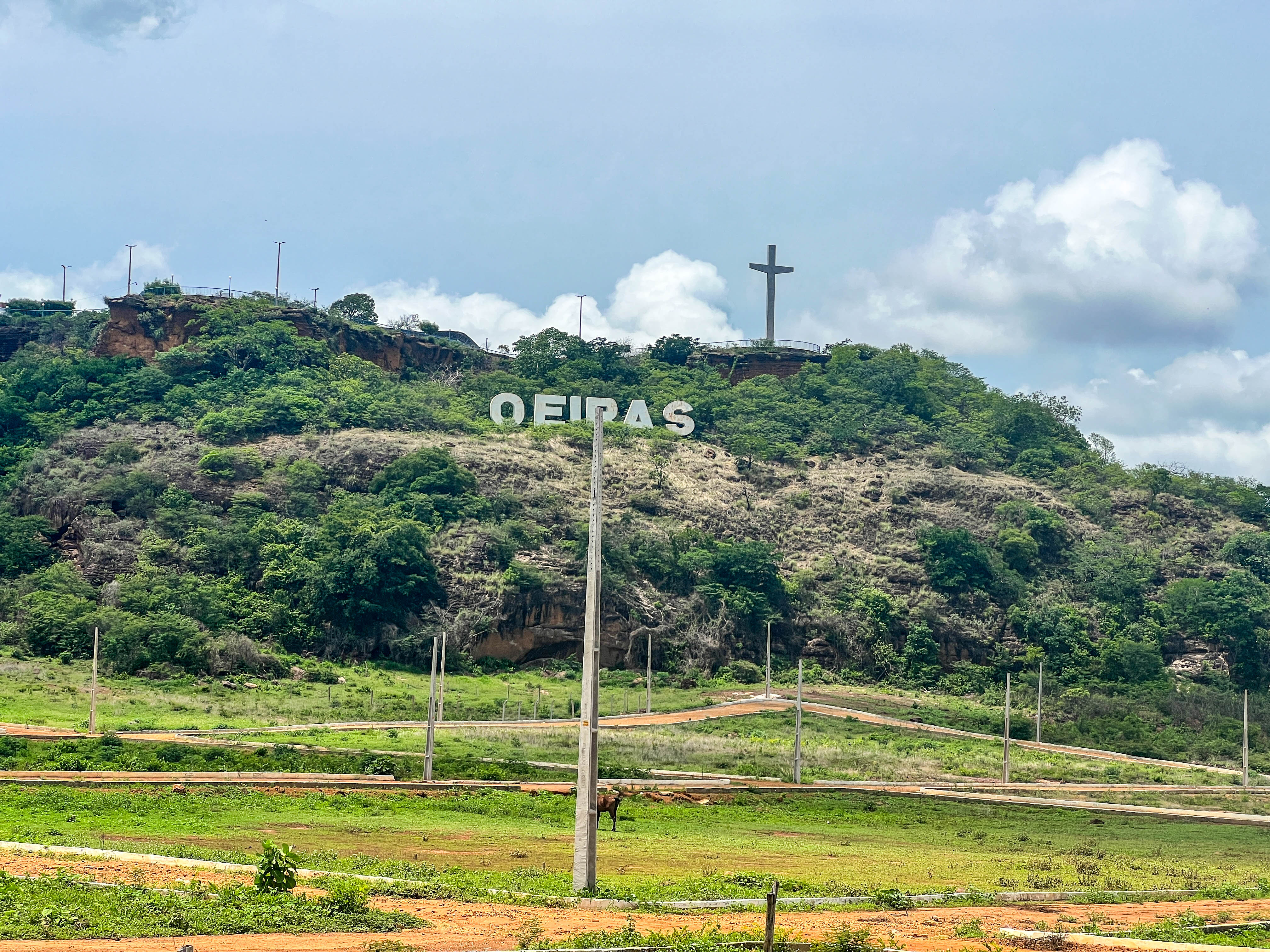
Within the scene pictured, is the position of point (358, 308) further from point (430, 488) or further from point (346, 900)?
point (346, 900)

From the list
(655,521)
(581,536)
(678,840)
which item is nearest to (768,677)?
(581,536)

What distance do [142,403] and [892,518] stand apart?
187ft

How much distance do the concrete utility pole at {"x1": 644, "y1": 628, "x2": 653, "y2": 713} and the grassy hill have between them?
0.48 m

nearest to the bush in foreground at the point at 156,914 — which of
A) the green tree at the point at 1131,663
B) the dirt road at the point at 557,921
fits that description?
the dirt road at the point at 557,921

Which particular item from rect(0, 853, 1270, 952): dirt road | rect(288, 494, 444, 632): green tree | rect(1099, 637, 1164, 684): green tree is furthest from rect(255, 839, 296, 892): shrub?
rect(1099, 637, 1164, 684): green tree

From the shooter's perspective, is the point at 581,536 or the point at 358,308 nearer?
the point at 581,536

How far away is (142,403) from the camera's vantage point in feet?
337

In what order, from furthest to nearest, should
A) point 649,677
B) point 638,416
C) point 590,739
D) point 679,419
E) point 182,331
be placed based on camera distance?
point 182,331 < point 679,419 < point 638,416 < point 649,677 < point 590,739

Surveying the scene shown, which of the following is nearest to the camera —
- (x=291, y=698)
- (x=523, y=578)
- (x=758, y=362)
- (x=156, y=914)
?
(x=156, y=914)

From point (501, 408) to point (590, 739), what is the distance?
92382 millimetres

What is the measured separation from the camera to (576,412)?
366 ft

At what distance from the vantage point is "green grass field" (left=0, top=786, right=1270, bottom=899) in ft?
73.6

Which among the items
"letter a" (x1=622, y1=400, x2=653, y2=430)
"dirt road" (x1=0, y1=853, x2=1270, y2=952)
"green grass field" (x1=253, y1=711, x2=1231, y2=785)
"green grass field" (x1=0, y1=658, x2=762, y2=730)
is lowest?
"green grass field" (x1=253, y1=711, x2=1231, y2=785)

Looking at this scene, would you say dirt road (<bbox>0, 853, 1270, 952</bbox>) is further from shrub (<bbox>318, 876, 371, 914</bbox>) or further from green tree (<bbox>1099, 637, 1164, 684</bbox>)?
green tree (<bbox>1099, 637, 1164, 684</bbox>)
